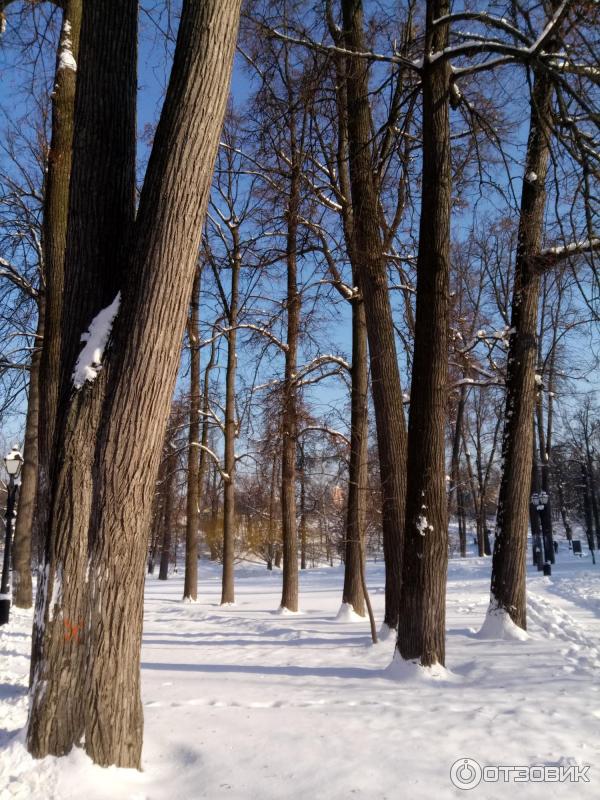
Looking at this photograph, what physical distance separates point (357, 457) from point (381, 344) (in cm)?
313

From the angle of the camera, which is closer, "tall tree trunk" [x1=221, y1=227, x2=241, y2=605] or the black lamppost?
the black lamppost

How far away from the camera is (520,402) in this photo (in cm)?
865

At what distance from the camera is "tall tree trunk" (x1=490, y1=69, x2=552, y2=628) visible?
8.43 metres

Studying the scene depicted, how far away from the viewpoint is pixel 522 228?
8219 mm

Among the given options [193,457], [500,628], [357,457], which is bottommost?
[500,628]

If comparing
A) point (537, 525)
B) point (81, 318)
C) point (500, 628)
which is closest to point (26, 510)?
point (500, 628)

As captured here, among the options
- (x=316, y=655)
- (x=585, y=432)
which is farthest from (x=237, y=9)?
(x=585, y=432)

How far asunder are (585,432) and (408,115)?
134 ft

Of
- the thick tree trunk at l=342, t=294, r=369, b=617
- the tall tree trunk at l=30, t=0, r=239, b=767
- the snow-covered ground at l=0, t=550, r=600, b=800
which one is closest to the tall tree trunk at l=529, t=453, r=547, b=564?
the thick tree trunk at l=342, t=294, r=369, b=617

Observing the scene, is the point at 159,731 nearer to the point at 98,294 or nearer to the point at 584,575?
the point at 98,294

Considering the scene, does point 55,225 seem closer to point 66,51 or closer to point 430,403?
point 66,51

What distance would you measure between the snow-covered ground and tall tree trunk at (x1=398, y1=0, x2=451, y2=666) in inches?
21.2

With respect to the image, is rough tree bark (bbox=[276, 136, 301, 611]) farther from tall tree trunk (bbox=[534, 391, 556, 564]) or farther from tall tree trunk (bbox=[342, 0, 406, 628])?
tall tree trunk (bbox=[534, 391, 556, 564])

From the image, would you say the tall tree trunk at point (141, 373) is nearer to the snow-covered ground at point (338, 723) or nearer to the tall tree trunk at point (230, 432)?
the snow-covered ground at point (338, 723)
